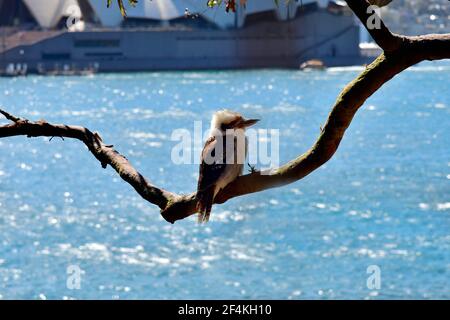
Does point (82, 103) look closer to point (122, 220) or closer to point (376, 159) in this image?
point (376, 159)

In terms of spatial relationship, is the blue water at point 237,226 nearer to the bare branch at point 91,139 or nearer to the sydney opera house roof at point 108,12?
the bare branch at point 91,139

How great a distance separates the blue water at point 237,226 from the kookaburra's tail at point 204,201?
1.74 feet

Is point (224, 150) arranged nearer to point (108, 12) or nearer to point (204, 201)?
point (204, 201)

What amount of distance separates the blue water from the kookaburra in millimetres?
279

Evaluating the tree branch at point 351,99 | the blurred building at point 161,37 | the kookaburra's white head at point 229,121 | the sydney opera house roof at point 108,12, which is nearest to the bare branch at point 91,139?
the tree branch at point 351,99

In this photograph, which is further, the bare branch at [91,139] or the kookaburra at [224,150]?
the kookaburra at [224,150]

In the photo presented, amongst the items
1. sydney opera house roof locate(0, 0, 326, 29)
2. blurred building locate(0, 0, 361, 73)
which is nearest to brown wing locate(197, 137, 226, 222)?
sydney opera house roof locate(0, 0, 326, 29)

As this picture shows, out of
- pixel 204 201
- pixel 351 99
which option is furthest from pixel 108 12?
pixel 351 99

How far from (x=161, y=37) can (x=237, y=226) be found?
3954cm

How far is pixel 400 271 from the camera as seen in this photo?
37.9ft

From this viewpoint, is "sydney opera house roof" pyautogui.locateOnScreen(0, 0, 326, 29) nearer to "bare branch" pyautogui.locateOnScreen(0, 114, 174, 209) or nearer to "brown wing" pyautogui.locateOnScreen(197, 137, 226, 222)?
"brown wing" pyautogui.locateOnScreen(197, 137, 226, 222)

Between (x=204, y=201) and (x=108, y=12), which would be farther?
A: (x=108, y=12)

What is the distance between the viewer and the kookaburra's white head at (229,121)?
7.44 ft

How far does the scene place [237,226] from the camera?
557 inches
